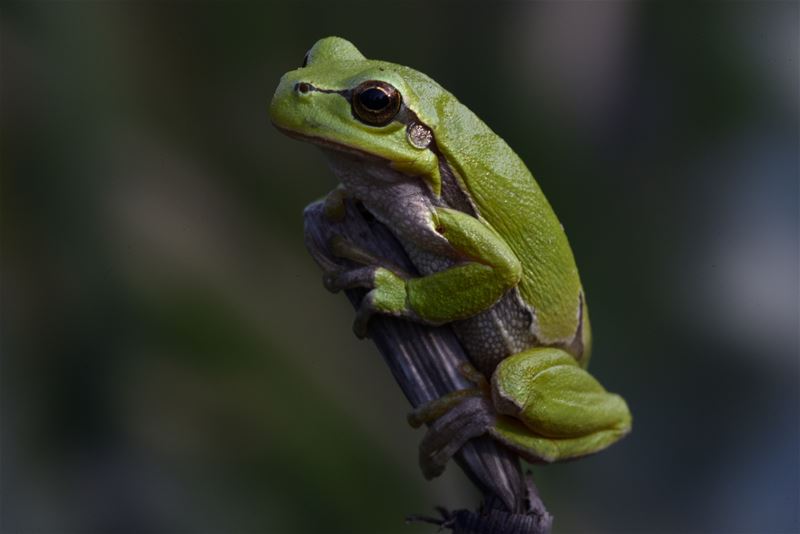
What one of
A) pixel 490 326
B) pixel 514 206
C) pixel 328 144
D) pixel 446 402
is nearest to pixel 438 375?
pixel 446 402

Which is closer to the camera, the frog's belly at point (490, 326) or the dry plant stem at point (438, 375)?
the dry plant stem at point (438, 375)

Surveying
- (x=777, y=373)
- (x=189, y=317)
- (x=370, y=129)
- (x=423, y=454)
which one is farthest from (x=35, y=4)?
(x=777, y=373)

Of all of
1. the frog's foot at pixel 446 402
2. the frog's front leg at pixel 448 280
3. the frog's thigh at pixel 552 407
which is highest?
the frog's front leg at pixel 448 280

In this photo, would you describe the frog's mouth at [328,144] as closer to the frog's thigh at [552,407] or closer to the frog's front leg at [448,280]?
the frog's front leg at [448,280]

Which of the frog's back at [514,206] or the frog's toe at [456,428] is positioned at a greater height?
the frog's back at [514,206]

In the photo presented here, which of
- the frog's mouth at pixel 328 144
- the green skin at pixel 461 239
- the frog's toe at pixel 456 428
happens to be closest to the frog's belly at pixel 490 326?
the green skin at pixel 461 239

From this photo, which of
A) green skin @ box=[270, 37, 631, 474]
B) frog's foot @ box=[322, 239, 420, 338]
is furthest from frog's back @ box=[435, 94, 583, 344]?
frog's foot @ box=[322, 239, 420, 338]

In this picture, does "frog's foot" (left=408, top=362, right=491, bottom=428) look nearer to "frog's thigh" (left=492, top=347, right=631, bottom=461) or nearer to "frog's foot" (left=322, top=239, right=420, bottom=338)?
"frog's thigh" (left=492, top=347, right=631, bottom=461)

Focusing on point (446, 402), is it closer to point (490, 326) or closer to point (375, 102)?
point (490, 326)
